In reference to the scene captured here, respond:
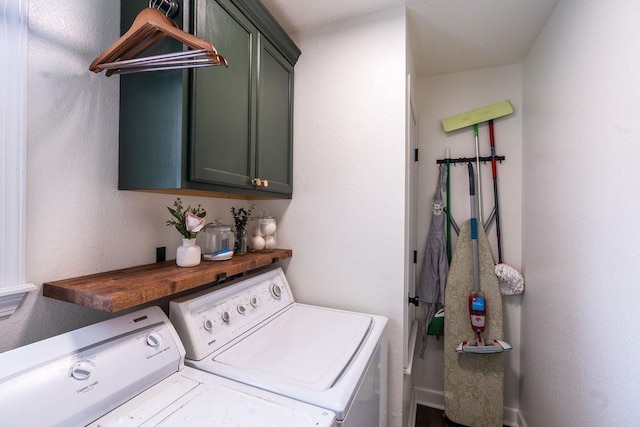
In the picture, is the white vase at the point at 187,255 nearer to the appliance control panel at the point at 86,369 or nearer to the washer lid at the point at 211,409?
the appliance control panel at the point at 86,369

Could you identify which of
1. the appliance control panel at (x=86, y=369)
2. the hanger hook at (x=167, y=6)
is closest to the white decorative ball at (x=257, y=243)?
the appliance control panel at (x=86, y=369)

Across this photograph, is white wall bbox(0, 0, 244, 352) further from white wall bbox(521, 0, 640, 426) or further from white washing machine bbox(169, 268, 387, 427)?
white wall bbox(521, 0, 640, 426)

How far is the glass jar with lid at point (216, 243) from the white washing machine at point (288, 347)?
0.15m

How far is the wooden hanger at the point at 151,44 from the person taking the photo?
804 millimetres

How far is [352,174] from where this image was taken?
4.89 feet

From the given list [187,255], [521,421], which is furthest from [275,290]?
[521,421]

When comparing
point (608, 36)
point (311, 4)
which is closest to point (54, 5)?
point (311, 4)

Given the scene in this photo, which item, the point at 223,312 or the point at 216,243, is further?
the point at 216,243

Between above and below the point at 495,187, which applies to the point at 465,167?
above

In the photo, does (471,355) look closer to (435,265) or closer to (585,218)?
(435,265)

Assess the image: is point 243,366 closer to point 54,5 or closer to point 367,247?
point 367,247

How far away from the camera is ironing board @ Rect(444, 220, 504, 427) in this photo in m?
1.77

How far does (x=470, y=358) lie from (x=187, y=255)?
6.10 feet

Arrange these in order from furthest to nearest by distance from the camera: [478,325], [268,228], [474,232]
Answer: [474,232]
[478,325]
[268,228]
